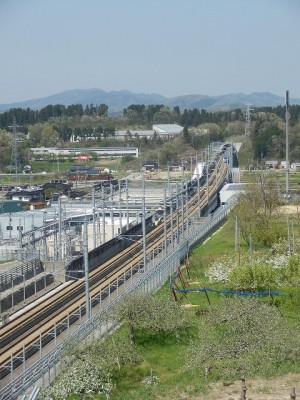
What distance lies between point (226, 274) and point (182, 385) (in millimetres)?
5259

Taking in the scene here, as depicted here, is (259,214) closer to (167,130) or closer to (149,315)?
(149,315)

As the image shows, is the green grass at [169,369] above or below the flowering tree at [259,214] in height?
below

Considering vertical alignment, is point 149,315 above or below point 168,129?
below

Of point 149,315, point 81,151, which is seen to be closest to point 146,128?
point 81,151

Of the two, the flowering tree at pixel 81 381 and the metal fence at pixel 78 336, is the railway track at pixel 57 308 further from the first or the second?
the flowering tree at pixel 81 381

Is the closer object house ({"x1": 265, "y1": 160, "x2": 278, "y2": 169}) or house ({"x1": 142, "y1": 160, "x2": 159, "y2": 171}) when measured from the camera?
house ({"x1": 142, "y1": 160, "x2": 159, "y2": 171})

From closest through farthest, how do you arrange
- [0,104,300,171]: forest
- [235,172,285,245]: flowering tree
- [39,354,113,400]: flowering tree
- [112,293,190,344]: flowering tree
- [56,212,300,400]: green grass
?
[39,354,113,400]: flowering tree → [56,212,300,400]: green grass → [112,293,190,344]: flowering tree → [235,172,285,245]: flowering tree → [0,104,300,171]: forest

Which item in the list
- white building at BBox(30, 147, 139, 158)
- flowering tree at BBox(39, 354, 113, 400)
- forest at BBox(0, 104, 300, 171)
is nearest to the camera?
flowering tree at BBox(39, 354, 113, 400)

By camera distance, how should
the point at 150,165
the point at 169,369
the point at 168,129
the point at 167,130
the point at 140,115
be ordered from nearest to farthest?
the point at 169,369, the point at 150,165, the point at 167,130, the point at 168,129, the point at 140,115

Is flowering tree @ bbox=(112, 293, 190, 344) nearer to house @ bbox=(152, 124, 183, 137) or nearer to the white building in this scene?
the white building

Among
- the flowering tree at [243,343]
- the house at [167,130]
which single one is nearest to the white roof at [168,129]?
the house at [167,130]

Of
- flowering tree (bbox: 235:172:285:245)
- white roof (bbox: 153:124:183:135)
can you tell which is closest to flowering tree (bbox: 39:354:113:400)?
flowering tree (bbox: 235:172:285:245)

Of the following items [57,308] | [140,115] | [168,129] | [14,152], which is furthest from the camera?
[140,115]

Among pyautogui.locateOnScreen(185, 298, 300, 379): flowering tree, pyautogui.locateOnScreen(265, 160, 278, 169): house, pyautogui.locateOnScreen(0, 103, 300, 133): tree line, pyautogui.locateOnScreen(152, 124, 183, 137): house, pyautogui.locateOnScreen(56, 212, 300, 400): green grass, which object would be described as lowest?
pyautogui.locateOnScreen(265, 160, 278, 169): house
